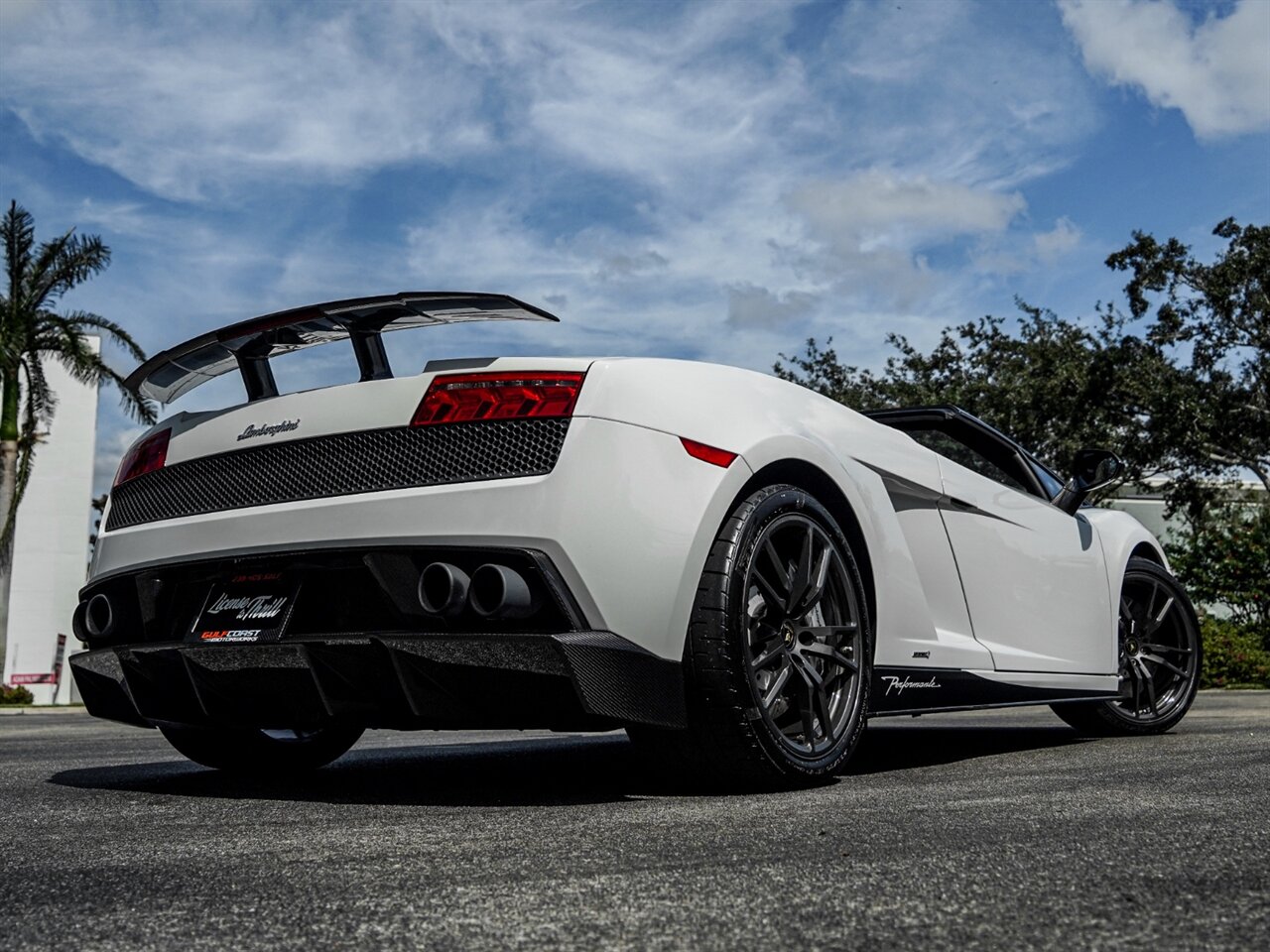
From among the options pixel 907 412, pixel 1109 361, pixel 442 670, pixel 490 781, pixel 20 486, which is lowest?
pixel 490 781

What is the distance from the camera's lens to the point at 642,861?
225 centimetres

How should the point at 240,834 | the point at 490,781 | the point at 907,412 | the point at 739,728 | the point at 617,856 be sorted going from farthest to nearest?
the point at 907,412, the point at 490,781, the point at 739,728, the point at 240,834, the point at 617,856

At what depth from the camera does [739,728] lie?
3287 mm

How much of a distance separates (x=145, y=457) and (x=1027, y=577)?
10.3 feet

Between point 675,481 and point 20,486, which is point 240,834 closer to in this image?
point 675,481

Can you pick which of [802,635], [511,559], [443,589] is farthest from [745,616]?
[443,589]

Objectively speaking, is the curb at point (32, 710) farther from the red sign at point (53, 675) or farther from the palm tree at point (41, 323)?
the red sign at point (53, 675)

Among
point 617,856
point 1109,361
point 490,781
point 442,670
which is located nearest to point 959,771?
point 490,781

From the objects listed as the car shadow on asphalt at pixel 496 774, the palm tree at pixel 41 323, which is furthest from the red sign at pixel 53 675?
the car shadow on asphalt at pixel 496 774

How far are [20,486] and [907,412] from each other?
25270mm

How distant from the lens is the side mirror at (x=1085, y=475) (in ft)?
17.9

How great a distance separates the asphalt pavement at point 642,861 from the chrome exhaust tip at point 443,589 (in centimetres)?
48

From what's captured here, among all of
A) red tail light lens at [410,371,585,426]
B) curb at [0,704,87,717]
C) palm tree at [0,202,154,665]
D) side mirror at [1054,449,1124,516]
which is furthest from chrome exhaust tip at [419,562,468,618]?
palm tree at [0,202,154,665]

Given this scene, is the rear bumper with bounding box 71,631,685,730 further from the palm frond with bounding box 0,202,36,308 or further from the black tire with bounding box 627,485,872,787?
the palm frond with bounding box 0,202,36,308
